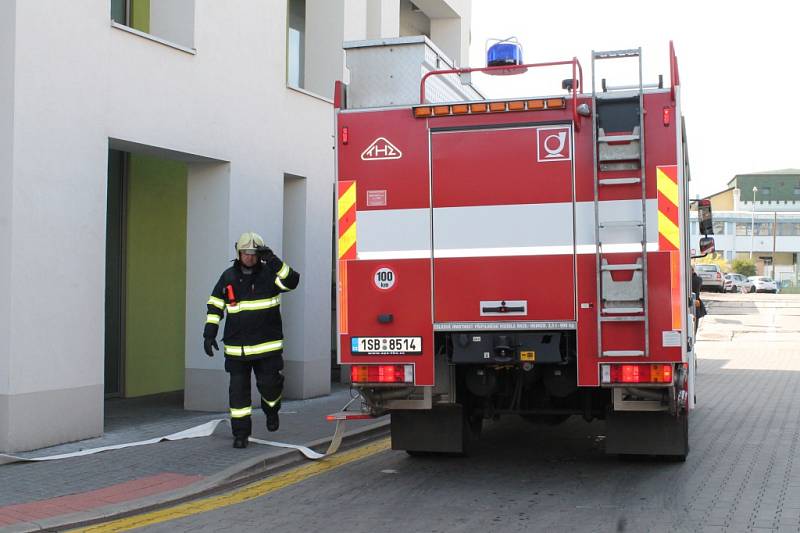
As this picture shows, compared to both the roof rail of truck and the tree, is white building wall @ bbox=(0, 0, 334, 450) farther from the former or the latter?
the tree

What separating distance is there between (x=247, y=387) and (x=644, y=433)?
3547 millimetres

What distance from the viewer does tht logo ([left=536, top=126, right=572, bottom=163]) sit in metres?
6.59

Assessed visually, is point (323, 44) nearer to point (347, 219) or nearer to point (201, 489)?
point (347, 219)

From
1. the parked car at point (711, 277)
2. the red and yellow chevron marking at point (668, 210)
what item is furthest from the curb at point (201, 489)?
the parked car at point (711, 277)

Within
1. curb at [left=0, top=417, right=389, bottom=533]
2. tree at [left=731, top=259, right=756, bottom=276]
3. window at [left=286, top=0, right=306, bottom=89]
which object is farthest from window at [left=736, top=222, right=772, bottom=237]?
curb at [left=0, top=417, right=389, bottom=533]

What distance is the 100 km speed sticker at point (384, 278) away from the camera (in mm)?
Result: 6934

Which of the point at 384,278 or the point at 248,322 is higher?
the point at 384,278

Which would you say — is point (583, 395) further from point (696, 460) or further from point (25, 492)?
point (25, 492)

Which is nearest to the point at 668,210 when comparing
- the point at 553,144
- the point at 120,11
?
the point at 553,144

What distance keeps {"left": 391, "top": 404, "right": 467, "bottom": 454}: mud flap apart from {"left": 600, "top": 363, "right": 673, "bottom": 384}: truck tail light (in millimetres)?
1522

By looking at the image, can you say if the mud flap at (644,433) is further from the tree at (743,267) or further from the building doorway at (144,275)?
the tree at (743,267)

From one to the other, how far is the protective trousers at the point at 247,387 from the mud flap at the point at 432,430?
1.34 meters

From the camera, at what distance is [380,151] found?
274 inches

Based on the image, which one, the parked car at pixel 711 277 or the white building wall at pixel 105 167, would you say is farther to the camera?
the parked car at pixel 711 277
